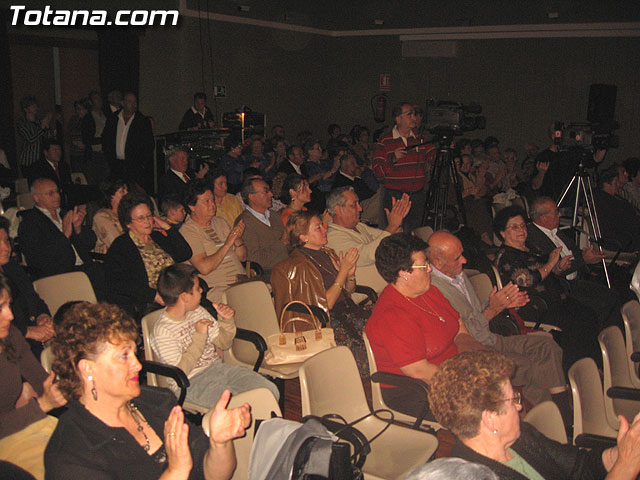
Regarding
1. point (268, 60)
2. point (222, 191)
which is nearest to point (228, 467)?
point (222, 191)

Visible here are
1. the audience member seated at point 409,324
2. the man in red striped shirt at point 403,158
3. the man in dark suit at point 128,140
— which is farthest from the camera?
the man in dark suit at point 128,140

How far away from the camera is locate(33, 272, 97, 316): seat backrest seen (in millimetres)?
3264

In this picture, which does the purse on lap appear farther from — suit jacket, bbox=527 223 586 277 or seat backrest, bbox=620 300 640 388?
suit jacket, bbox=527 223 586 277

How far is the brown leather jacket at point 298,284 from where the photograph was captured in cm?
341

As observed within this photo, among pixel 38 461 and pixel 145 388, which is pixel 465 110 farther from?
pixel 38 461

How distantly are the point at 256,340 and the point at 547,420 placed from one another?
1456 millimetres

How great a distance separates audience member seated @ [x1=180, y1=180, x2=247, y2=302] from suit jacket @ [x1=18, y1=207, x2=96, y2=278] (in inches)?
33.8

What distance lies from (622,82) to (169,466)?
11.4 metres

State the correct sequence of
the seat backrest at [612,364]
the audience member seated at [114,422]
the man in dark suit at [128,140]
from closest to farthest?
the audience member seated at [114,422]
the seat backrest at [612,364]
the man in dark suit at [128,140]

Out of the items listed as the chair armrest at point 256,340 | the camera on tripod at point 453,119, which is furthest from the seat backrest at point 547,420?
the camera on tripod at point 453,119

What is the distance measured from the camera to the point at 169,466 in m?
1.66

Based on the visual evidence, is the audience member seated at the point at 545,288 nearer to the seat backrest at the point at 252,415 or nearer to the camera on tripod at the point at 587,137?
the camera on tripod at the point at 587,137

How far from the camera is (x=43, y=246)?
399 cm

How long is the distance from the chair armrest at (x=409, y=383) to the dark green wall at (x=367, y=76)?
7556 millimetres
